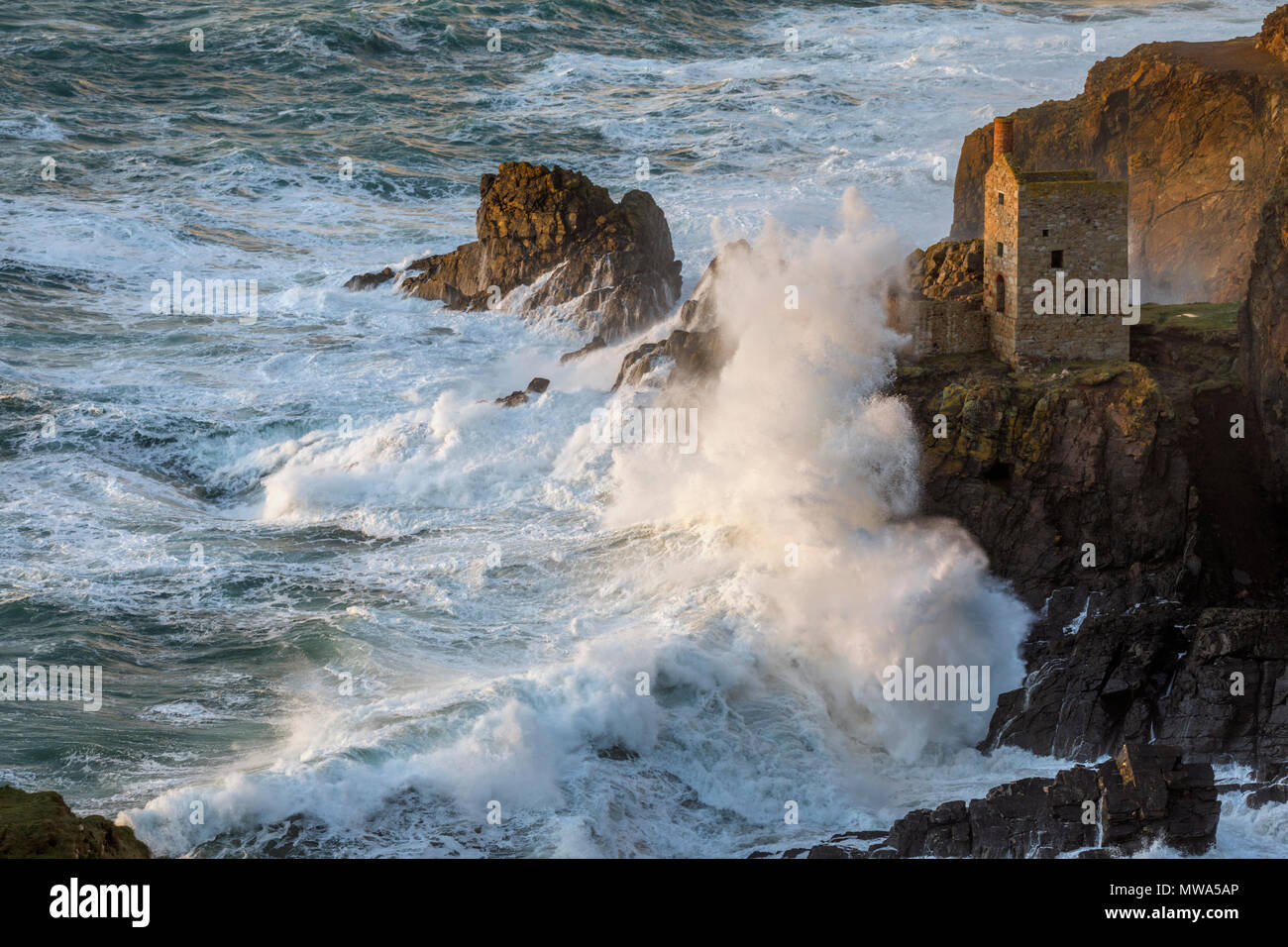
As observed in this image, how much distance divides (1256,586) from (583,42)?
4213cm

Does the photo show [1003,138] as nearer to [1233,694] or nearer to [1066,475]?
[1066,475]

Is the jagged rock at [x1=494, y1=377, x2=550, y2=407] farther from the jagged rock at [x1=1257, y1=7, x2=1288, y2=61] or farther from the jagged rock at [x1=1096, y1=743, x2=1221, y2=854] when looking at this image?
the jagged rock at [x1=1257, y1=7, x2=1288, y2=61]

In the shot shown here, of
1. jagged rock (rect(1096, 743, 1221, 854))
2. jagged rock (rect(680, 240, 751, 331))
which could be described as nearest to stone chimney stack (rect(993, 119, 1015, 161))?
jagged rock (rect(680, 240, 751, 331))

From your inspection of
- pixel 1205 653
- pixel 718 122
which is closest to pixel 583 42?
pixel 718 122

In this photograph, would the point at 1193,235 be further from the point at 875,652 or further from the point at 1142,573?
the point at 875,652

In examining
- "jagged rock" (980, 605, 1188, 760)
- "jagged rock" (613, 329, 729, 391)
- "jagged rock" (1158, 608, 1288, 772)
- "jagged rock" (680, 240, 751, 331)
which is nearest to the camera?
"jagged rock" (1158, 608, 1288, 772)

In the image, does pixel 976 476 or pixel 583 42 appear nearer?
pixel 976 476

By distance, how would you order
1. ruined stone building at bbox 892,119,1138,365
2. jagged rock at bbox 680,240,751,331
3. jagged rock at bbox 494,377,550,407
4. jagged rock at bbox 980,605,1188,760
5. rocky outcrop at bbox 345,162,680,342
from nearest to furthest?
1. jagged rock at bbox 980,605,1188,760
2. ruined stone building at bbox 892,119,1138,365
3. jagged rock at bbox 680,240,751,331
4. jagged rock at bbox 494,377,550,407
5. rocky outcrop at bbox 345,162,680,342

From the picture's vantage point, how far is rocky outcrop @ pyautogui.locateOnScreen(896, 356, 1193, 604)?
25016mm

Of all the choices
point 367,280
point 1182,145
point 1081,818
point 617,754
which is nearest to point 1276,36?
point 1182,145

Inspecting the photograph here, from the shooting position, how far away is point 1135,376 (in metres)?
25.4

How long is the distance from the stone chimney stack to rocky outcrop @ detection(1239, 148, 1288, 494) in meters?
4.10

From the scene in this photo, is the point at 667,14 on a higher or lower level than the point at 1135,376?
higher

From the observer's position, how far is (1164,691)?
22.3m
